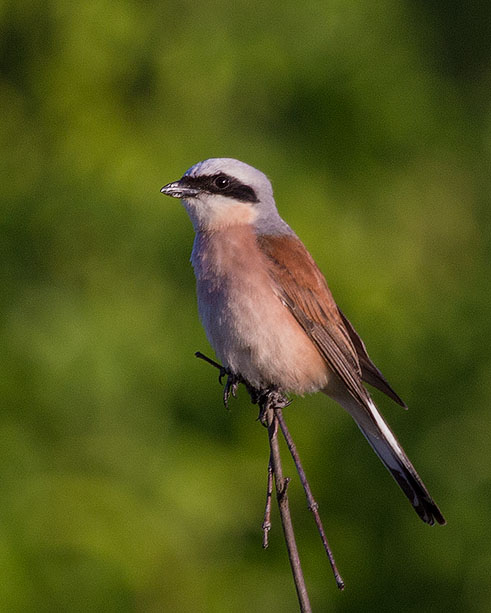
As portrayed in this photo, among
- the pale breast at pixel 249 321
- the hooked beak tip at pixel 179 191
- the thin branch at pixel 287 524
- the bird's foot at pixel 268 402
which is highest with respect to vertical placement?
the hooked beak tip at pixel 179 191

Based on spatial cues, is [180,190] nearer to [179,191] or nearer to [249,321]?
[179,191]

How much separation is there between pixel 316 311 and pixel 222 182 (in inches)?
23.9

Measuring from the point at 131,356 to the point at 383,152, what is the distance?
94.6 inches

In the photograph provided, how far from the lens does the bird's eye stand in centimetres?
398

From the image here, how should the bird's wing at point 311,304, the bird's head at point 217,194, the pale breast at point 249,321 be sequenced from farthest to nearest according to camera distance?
A: the bird's head at point 217,194
the bird's wing at point 311,304
the pale breast at point 249,321

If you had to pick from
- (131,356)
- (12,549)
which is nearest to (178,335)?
(131,356)

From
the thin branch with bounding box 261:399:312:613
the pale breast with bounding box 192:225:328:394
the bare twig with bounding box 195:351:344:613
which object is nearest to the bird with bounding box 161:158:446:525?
the pale breast with bounding box 192:225:328:394

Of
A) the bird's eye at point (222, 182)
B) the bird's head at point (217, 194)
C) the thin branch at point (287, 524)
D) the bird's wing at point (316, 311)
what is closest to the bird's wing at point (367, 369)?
the bird's wing at point (316, 311)

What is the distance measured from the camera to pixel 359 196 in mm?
6770

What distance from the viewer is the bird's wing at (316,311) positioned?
378 cm

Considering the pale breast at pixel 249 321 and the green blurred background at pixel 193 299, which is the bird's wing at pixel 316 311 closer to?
the pale breast at pixel 249 321

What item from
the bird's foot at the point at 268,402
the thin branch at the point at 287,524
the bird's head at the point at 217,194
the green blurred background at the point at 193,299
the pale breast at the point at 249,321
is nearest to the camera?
the thin branch at the point at 287,524

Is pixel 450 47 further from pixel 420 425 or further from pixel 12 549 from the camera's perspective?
pixel 12 549

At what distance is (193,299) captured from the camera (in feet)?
19.3
